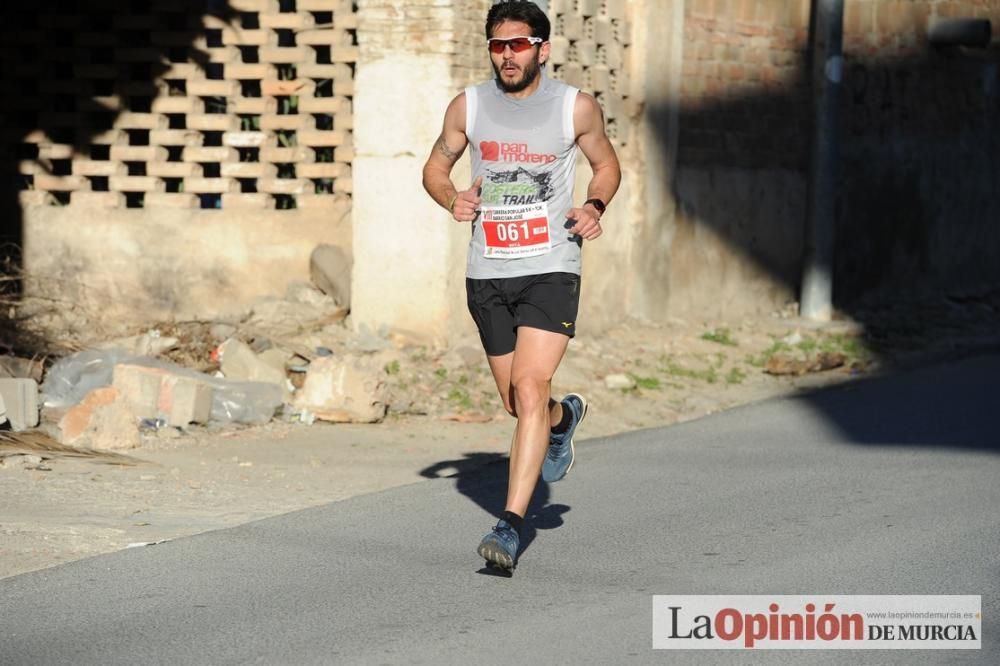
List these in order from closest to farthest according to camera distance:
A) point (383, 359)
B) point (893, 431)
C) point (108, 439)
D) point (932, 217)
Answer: point (108, 439), point (893, 431), point (383, 359), point (932, 217)

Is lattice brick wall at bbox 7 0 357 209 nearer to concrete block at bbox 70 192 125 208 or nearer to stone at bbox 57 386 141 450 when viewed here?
concrete block at bbox 70 192 125 208

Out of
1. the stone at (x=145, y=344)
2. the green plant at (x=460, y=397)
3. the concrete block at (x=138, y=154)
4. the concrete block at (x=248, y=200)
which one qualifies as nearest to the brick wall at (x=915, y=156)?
the concrete block at (x=248, y=200)

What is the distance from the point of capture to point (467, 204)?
618 centimetres

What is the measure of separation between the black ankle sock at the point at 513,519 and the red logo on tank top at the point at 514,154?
1.36 m

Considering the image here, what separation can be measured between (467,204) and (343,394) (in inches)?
150

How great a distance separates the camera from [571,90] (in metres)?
6.42

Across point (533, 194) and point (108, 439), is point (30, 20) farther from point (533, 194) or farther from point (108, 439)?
point (533, 194)

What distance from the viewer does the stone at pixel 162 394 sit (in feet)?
30.5

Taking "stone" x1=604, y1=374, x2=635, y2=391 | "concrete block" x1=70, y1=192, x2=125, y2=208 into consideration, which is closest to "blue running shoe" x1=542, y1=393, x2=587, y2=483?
"stone" x1=604, y1=374, x2=635, y2=391

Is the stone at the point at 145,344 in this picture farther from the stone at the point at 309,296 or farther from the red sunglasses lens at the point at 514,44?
the red sunglasses lens at the point at 514,44

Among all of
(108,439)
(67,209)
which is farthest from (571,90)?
(67,209)

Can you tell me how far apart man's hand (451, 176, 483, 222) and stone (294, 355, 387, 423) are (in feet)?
12.1

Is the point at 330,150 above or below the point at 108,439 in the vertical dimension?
above

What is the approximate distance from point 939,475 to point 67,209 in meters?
7.24
